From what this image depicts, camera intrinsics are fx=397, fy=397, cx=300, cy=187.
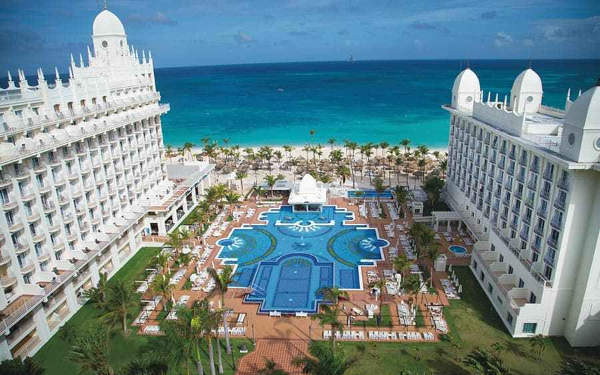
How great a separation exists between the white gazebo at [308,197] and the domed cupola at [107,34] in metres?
30.0

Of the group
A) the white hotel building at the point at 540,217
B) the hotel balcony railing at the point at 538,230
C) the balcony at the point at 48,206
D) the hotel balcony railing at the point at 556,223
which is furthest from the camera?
the balcony at the point at 48,206

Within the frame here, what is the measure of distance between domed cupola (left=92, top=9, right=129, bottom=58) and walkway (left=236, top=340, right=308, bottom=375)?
131 ft

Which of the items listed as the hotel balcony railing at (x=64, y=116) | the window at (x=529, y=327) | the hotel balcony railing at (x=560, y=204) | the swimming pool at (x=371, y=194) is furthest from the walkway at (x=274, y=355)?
the swimming pool at (x=371, y=194)

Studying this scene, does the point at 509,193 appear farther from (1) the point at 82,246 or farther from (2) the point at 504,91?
(2) the point at 504,91

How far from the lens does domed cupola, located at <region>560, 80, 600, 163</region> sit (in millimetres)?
26594

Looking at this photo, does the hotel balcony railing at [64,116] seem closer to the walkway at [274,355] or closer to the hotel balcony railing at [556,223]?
the walkway at [274,355]

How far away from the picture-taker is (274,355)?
30.7 m

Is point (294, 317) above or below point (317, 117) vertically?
below

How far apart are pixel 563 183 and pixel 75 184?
1702 inches

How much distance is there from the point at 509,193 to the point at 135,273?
131ft

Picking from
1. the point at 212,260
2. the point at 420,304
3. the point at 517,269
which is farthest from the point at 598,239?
the point at 212,260

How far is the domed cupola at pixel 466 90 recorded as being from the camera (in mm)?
52469

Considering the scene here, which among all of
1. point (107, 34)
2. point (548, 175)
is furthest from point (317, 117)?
point (548, 175)

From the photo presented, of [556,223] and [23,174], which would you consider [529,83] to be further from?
[23,174]
